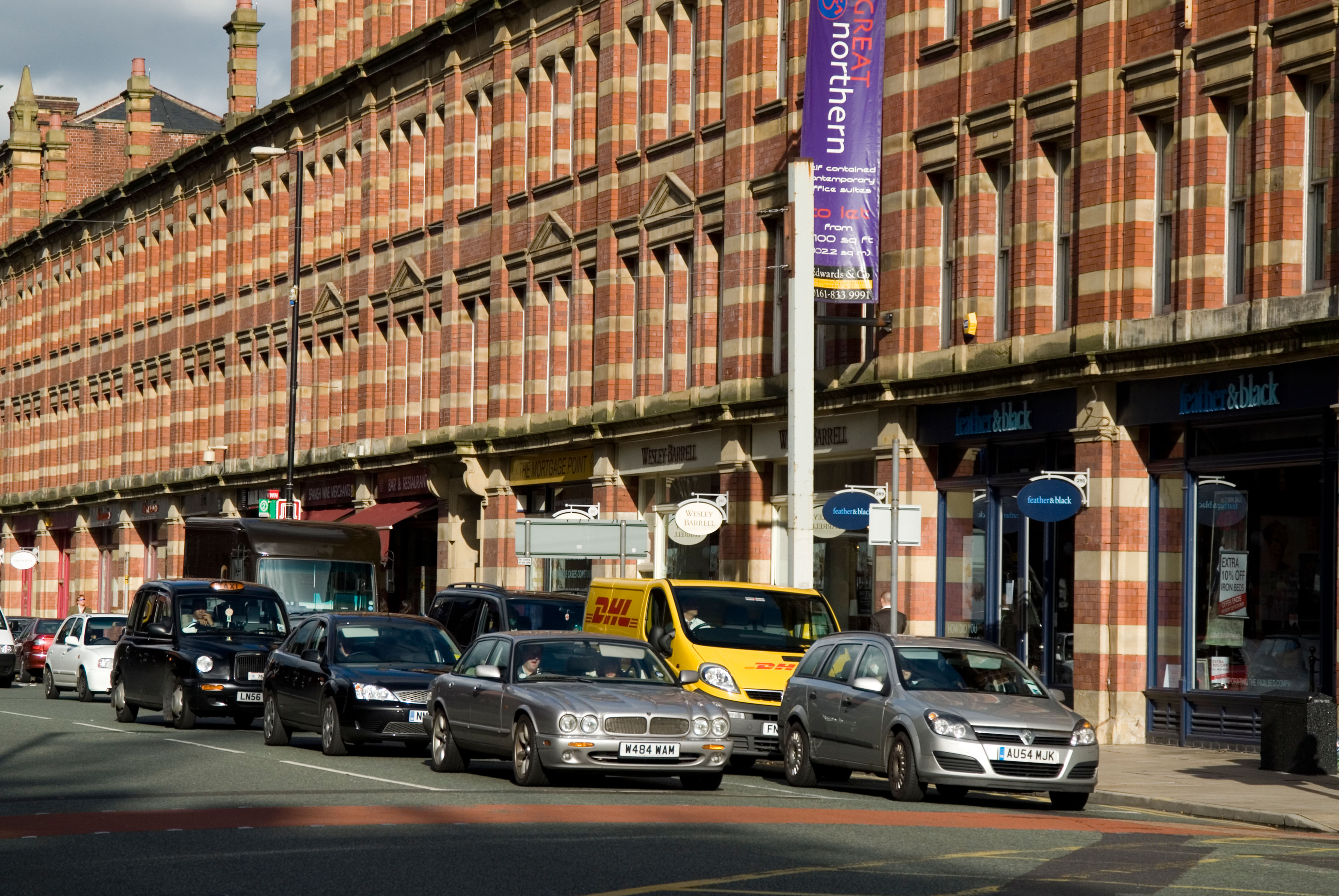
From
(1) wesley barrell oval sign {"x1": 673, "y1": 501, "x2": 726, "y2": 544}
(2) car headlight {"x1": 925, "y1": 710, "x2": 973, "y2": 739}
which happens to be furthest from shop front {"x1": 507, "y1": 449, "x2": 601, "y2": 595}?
(2) car headlight {"x1": 925, "y1": 710, "x2": 973, "y2": 739}

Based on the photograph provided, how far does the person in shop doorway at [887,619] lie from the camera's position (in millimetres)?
24938

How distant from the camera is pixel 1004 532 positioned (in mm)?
28859

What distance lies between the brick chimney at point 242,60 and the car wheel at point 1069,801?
158 feet

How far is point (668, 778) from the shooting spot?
68.3 feet

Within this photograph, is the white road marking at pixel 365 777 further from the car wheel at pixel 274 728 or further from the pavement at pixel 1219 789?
the pavement at pixel 1219 789

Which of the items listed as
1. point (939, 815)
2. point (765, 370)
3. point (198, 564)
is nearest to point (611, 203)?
point (765, 370)

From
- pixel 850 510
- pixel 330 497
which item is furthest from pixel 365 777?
pixel 330 497

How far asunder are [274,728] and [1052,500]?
32.2 feet

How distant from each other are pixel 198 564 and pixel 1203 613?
61.2 ft

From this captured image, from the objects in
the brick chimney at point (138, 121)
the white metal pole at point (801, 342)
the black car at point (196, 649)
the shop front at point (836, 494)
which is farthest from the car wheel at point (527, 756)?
the brick chimney at point (138, 121)

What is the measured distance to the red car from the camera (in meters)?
45.9

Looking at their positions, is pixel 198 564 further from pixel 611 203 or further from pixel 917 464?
pixel 917 464

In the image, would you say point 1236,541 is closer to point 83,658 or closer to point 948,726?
point 948,726

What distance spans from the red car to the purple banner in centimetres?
2208
